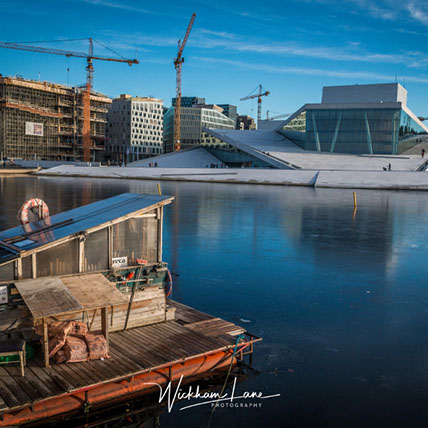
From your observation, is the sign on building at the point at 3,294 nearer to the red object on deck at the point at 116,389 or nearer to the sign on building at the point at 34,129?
the red object on deck at the point at 116,389

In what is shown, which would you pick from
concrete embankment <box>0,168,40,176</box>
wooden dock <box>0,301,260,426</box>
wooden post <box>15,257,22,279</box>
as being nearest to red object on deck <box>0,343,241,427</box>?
wooden dock <box>0,301,260,426</box>

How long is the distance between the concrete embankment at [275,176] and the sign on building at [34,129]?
72.0ft

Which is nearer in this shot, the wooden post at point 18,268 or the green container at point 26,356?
the green container at point 26,356

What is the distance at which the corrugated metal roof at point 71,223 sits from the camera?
9320mm

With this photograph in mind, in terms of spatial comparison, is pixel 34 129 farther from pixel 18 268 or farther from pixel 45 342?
pixel 45 342

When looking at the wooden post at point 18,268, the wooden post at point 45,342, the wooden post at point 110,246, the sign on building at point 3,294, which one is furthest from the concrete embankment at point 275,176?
the wooden post at point 45,342

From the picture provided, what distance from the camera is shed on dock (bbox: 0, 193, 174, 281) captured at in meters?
8.98

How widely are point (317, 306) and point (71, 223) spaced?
694cm

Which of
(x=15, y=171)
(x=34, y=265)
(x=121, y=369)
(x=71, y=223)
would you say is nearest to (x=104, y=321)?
(x=121, y=369)

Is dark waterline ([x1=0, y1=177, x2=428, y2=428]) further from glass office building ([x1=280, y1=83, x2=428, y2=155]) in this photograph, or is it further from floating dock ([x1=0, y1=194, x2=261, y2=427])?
glass office building ([x1=280, y1=83, x2=428, y2=155])

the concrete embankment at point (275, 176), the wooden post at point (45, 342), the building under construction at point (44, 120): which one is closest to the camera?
the wooden post at point (45, 342)

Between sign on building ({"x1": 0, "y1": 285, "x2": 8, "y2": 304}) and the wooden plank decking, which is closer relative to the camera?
the wooden plank decking

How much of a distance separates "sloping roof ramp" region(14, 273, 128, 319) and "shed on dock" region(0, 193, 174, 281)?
0.30m

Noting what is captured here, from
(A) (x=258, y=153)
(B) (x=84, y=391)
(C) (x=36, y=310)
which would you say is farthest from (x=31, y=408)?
(A) (x=258, y=153)
